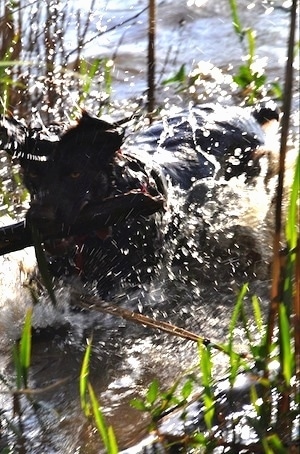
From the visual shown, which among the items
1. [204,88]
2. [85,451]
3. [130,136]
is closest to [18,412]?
[85,451]

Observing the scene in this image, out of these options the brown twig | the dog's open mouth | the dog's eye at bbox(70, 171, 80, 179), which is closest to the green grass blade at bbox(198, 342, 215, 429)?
the brown twig

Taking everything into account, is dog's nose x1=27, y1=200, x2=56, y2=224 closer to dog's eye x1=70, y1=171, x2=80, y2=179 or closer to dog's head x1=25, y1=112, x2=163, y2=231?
dog's head x1=25, y1=112, x2=163, y2=231

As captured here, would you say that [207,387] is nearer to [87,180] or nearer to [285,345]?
[285,345]

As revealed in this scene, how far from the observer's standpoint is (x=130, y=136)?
514cm

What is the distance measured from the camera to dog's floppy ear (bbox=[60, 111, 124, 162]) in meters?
3.84

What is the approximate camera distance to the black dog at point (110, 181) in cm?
369

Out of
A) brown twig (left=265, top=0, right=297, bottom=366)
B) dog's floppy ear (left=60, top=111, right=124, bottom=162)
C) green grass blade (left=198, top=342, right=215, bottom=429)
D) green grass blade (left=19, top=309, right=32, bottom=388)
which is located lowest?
green grass blade (left=198, top=342, right=215, bottom=429)

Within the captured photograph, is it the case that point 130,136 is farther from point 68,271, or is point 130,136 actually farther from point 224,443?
point 224,443

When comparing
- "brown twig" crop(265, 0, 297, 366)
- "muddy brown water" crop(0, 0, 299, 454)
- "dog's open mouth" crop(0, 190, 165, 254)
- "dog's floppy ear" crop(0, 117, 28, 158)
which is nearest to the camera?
"brown twig" crop(265, 0, 297, 366)

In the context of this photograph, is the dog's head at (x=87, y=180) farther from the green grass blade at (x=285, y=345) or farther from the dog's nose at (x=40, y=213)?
the green grass blade at (x=285, y=345)

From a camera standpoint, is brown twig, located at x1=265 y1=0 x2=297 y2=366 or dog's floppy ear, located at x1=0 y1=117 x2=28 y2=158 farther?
dog's floppy ear, located at x1=0 y1=117 x2=28 y2=158

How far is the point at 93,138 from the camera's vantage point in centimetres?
393

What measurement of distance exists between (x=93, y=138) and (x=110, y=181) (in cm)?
20

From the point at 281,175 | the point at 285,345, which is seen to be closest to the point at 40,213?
the point at 281,175
